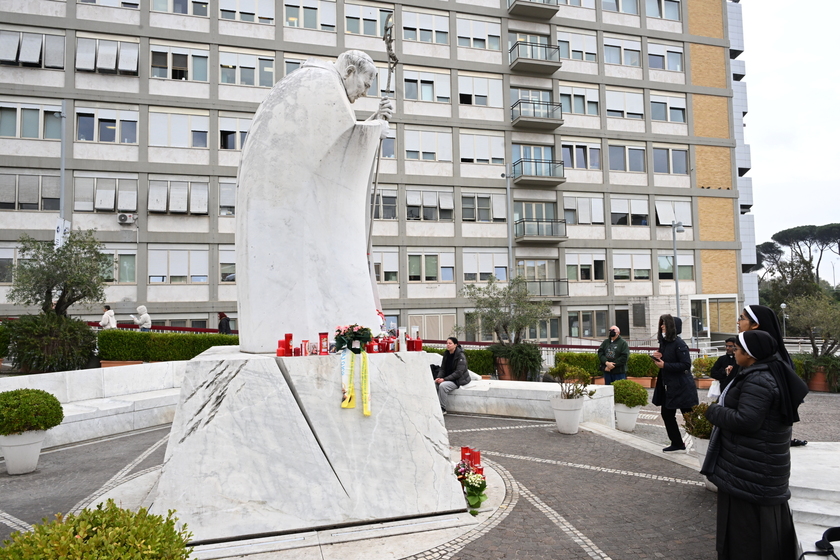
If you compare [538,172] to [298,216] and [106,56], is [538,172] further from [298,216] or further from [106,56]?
[298,216]

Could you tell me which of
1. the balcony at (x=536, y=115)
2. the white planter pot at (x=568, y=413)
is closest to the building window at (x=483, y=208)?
the balcony at (x=536, y=115)

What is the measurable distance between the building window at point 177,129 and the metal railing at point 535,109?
1610 cm

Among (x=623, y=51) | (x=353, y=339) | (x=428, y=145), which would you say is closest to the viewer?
(x=353, y=339)

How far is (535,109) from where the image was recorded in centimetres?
3100

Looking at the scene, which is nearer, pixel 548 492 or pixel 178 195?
pixel 548 492

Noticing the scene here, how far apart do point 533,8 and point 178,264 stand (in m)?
23.2

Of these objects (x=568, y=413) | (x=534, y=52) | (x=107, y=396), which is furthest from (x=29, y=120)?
(x=568, y=413)

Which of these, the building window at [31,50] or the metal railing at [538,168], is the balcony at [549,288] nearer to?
the metal railing at [538,168]

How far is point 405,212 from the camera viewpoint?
28984 millimetres

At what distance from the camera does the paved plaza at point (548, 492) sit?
4863 mm

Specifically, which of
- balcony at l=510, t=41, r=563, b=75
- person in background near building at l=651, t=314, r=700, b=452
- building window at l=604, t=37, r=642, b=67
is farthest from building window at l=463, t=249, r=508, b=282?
person in background near building at l=651, t=314, r=700, b=452

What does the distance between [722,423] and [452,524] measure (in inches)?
105

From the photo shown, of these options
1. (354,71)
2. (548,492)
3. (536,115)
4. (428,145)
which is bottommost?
(548,492)

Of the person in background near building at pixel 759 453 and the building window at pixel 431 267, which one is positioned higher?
the building window at pixel 431 267
